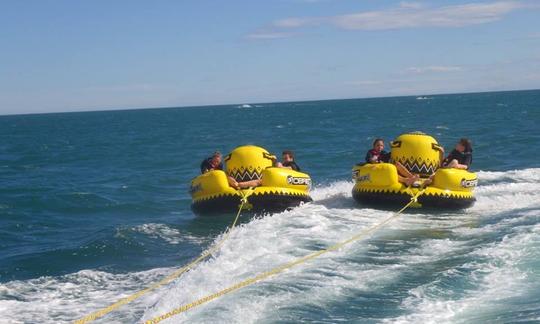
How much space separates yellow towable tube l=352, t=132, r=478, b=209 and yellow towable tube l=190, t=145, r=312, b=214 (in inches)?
37.3

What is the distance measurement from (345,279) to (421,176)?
474 cm

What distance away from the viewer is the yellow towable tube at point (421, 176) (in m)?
10.2

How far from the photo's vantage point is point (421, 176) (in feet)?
35.2

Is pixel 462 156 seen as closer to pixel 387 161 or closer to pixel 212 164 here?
pixel 387 161

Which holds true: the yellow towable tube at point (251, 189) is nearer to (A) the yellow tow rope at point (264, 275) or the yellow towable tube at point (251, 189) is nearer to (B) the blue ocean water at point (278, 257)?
(B) the blue ocean water at point (278, 257)

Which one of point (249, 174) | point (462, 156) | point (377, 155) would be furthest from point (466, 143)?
point (249, 174)

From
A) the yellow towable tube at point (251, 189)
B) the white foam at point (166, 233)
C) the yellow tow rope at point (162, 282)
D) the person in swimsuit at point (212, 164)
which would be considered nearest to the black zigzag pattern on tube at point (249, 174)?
the yellow towable tube at point (251, 189)

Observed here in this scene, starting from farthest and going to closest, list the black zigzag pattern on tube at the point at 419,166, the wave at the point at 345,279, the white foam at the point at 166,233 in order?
1. the black zigzag pattern on tube at the point at 419,166
2. the white foam at the point at 166,233
3. the wave at the point at 345,279

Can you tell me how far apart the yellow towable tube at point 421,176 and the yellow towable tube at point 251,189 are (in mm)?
948

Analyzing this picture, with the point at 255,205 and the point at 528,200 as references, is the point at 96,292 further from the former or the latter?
the point at 528,200

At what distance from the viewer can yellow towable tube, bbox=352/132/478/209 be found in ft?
33.5

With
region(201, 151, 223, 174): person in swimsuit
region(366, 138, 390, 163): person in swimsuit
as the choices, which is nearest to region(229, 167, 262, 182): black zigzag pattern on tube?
region(201, 151, 223, 174): person in swimsuit

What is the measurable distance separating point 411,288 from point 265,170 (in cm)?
479

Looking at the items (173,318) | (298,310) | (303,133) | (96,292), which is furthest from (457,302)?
(303,133)
